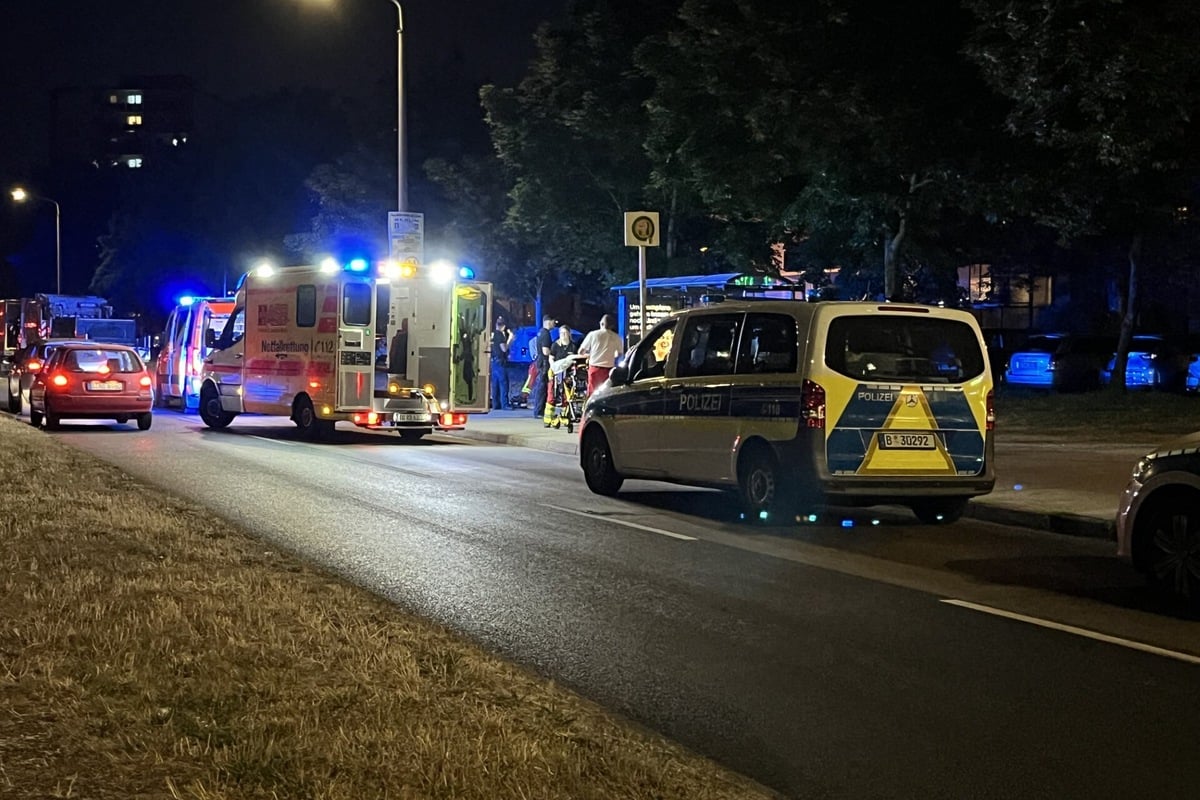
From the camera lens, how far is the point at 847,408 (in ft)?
36.4

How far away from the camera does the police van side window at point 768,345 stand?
1148cm

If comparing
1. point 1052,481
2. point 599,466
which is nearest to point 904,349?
point 1052,481

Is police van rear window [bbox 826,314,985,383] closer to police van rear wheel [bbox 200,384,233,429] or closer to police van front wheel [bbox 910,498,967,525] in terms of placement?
police van front wheel [bbox 910,498,967,525]

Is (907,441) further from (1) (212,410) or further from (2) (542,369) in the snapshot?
(1) (212,410)

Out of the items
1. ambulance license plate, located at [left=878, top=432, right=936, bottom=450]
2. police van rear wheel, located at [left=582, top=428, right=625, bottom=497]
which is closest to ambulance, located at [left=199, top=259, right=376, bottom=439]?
police van rear wheel, located at [left=582, top=428, right=625, bottom=497]

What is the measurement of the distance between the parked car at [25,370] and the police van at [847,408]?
54.1 feet

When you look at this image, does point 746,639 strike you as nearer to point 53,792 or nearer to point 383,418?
point 53,792

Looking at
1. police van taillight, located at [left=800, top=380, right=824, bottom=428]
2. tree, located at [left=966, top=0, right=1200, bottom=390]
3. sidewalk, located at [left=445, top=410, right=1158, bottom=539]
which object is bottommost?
sidewalk, located at [left=445, top=410, right=1158, bottom=539]

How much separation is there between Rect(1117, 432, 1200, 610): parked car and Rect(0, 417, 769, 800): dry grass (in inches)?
172

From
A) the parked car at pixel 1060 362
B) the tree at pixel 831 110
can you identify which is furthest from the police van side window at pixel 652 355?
the parked car at pixel 1060 362

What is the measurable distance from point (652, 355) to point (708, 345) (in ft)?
3.87

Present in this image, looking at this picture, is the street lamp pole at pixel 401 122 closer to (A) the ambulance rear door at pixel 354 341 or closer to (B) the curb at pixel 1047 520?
(A) the ambulance rear door at pixel 354 341

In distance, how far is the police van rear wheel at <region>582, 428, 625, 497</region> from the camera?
14242mm

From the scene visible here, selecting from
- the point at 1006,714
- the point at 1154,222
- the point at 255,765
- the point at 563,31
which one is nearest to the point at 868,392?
the point at 1006,714
